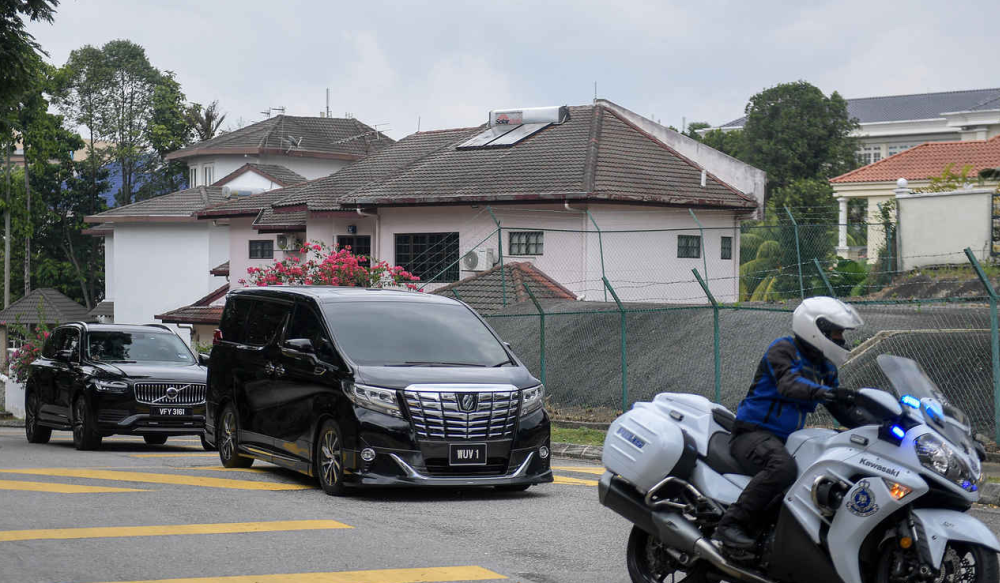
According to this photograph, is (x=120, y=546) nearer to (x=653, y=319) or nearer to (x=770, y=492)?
(x=770, y=492)

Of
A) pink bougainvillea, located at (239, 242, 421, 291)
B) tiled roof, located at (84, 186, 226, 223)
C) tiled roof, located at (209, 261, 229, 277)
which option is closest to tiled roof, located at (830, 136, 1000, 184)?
pink bougainvillea, located at (239, 242, 421, 291)

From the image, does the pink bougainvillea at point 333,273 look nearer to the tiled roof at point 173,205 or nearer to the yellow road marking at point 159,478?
the yellow road marking at point 159,478

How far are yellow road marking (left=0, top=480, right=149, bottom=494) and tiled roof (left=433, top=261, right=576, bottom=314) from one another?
51.4 ft

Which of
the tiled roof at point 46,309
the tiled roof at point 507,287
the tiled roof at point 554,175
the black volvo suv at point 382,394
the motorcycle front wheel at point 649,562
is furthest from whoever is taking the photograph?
the tiled roof at point 46,309

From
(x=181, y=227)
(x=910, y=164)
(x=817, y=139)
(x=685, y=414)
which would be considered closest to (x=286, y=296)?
(x=685, y=414)

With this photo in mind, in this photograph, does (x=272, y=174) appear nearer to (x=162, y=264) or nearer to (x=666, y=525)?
(x=162, y=264)

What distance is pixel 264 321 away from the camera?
1267cm

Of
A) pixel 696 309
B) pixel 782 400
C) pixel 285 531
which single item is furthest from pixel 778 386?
pixel 696 309

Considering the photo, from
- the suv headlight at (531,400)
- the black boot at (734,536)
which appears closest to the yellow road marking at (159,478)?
the suv headlight at (531,400)

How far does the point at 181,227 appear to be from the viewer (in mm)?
55844

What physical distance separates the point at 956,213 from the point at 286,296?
17290 mm

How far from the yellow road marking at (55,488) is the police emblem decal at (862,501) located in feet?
23.8

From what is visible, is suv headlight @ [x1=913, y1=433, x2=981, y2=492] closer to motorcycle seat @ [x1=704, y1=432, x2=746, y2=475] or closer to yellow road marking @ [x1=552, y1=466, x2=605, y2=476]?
motorcycle seat @ [x1=704, y1=432, x2=746, y2=475]

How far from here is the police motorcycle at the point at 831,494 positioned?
5684 mm
